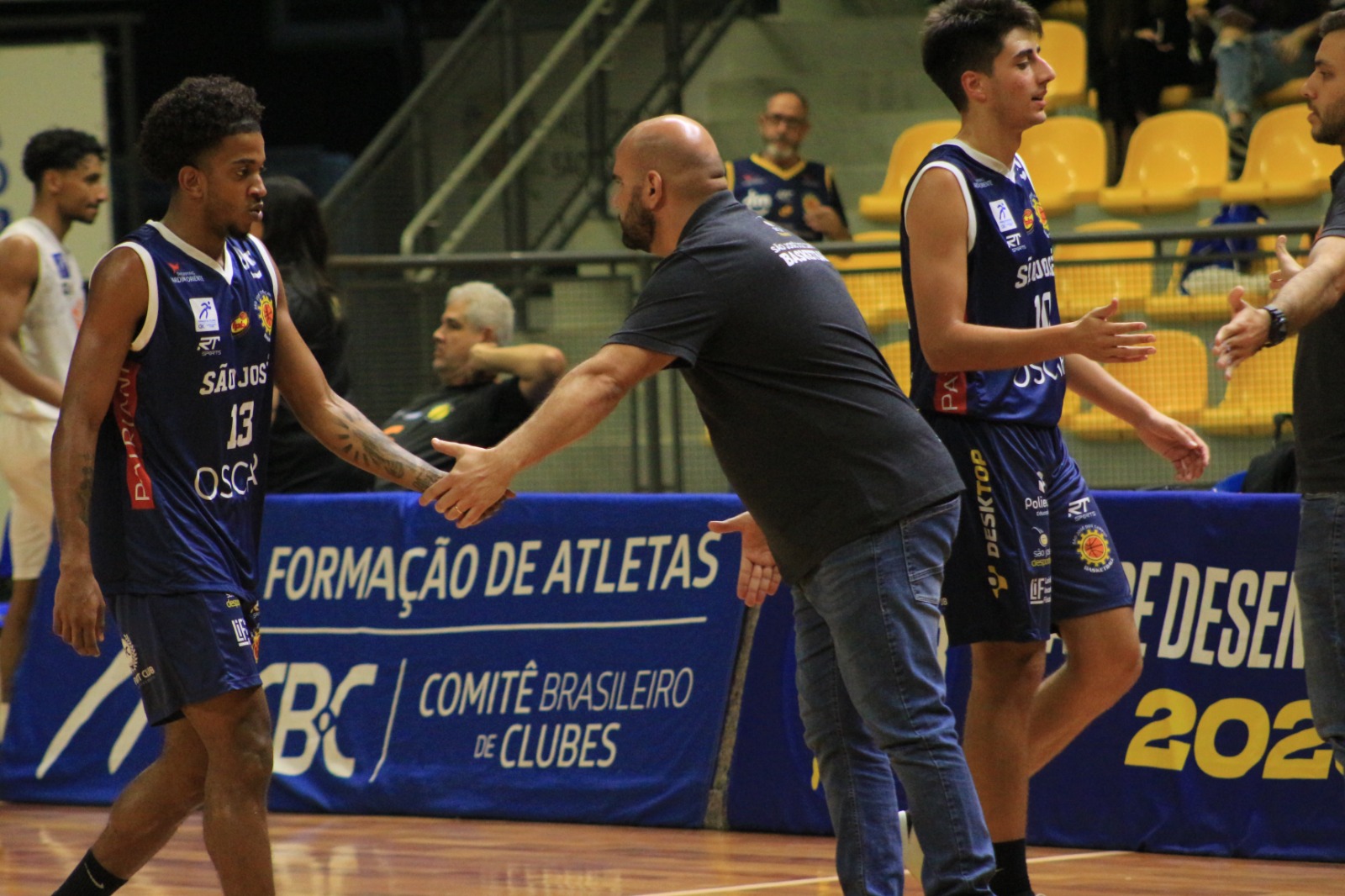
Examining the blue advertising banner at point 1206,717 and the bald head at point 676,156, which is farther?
the blue advertising banner at point 1206,717

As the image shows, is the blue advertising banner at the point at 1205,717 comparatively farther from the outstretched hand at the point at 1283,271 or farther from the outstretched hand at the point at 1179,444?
the outstretched hand at the point at 1283,271

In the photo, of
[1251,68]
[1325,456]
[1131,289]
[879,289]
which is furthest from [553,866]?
[1251,68]

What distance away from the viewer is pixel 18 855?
551 cm

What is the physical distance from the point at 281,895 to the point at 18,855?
112 centimetres

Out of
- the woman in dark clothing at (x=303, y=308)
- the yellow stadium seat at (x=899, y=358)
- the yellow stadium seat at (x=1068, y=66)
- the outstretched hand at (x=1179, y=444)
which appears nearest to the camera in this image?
the outstretched hand at (x=1179, y=444)

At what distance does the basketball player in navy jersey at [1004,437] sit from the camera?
13.1 ft

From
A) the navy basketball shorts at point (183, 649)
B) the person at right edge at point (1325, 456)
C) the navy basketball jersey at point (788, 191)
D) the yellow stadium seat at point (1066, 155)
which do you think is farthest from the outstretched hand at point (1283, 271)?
the yellow stadium seat at point (1066, 155)

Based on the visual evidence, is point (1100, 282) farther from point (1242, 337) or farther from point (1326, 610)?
point (1242, 337)

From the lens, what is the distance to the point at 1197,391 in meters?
7.47

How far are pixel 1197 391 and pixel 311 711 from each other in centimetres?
381

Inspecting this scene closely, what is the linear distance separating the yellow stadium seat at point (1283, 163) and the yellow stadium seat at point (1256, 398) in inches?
73.9

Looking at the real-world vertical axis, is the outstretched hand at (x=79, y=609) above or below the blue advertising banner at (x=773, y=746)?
above

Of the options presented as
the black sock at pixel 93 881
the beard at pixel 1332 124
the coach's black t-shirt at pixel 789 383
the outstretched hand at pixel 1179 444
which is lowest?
the black sock at pixel 93 881

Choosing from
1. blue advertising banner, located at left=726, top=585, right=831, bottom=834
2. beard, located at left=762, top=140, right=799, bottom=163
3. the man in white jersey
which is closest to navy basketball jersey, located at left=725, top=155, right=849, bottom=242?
beard, located at left=762, top=140, right=799, bottom=163
